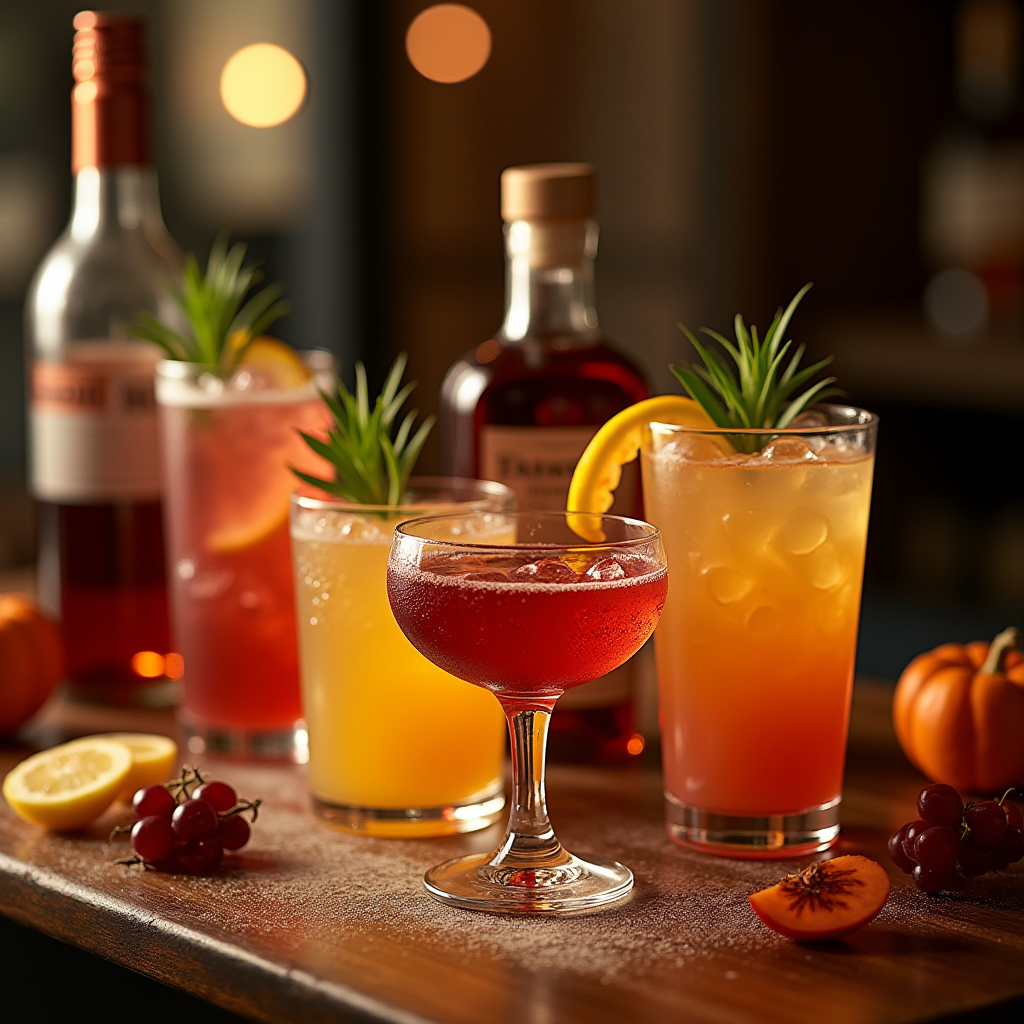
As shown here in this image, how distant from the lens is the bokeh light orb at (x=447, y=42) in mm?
3836

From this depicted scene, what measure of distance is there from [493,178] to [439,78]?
29 cm

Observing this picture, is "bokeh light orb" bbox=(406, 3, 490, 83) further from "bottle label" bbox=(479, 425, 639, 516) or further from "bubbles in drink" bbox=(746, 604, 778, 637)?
"bubbles in drink" bbox=(746, 604, 778, 637)

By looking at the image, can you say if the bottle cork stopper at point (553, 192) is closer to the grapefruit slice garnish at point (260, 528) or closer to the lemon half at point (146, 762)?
the grapefruit slice garnish at point (260, 528)

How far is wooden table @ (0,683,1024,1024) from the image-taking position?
0.85 m

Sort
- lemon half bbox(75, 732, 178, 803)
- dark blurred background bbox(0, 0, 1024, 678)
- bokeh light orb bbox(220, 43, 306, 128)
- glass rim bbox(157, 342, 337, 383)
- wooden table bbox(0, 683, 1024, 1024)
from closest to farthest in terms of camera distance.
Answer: wooden table bbox(0, 683, 1024, 1024) → lemon half bbox(75, 732, 178, 803) → glass rim bbox(157, 342, 337, 383) → dark blurred background bbox(0, 0, 1024, 678) → bokeh light orb bbox(220, 43, 306, 128)

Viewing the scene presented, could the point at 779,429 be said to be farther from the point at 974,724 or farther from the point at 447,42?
the point at 447,42

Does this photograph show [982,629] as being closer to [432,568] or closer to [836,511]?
Answer: [836,511]

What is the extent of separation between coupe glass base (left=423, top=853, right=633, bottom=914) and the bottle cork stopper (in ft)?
1.70

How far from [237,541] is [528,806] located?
16.8 inches

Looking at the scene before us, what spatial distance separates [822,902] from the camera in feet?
Result: 3.09

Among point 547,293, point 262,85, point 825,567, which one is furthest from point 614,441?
point 262,85

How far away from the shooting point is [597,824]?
3.92 ft

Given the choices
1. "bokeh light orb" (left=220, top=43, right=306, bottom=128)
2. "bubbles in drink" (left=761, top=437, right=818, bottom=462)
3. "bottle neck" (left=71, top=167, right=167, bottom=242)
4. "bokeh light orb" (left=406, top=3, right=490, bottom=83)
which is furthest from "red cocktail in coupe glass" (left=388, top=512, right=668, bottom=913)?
"bokeh light orb" (left=220, top=43, right=306, bottom=128)

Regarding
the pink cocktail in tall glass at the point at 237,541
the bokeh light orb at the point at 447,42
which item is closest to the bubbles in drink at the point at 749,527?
the pink cocktail in tall glass at the point at 237,541
